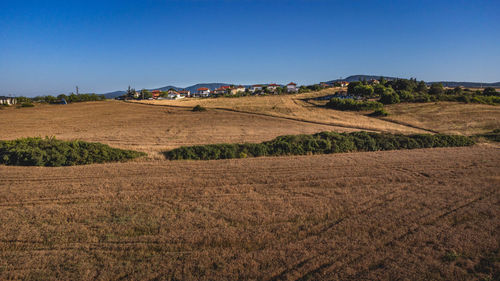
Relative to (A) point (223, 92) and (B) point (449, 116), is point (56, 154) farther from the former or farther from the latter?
(A) point (223, 92)

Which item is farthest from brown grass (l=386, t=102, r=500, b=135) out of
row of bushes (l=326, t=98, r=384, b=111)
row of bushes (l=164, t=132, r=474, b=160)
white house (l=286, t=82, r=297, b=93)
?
white house (l=286, t=82, r=297, b=93)

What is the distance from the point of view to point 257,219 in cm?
916

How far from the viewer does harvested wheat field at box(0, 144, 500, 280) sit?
22.2ft

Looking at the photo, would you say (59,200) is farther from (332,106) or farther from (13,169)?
(332,106)

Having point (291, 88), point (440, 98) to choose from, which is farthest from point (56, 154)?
point (291, 88)

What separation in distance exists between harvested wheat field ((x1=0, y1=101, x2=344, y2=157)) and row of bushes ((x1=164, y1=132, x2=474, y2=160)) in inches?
125

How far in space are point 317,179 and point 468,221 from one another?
5.66 metres

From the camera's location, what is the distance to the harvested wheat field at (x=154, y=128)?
2494 cm

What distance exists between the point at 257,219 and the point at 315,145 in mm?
11434

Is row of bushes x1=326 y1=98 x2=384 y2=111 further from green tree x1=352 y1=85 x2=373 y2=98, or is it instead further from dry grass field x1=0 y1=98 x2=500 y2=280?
dry grass field x1=0 y1=98 x2=500 y2=280

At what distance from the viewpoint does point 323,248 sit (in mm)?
7512

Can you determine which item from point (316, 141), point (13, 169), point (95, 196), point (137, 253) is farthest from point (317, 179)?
point (13, 169)

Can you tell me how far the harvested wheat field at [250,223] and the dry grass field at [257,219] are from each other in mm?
42

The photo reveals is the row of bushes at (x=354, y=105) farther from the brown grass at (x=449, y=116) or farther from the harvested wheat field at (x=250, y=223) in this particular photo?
the harvested wheat field at (x=250, y=223)
